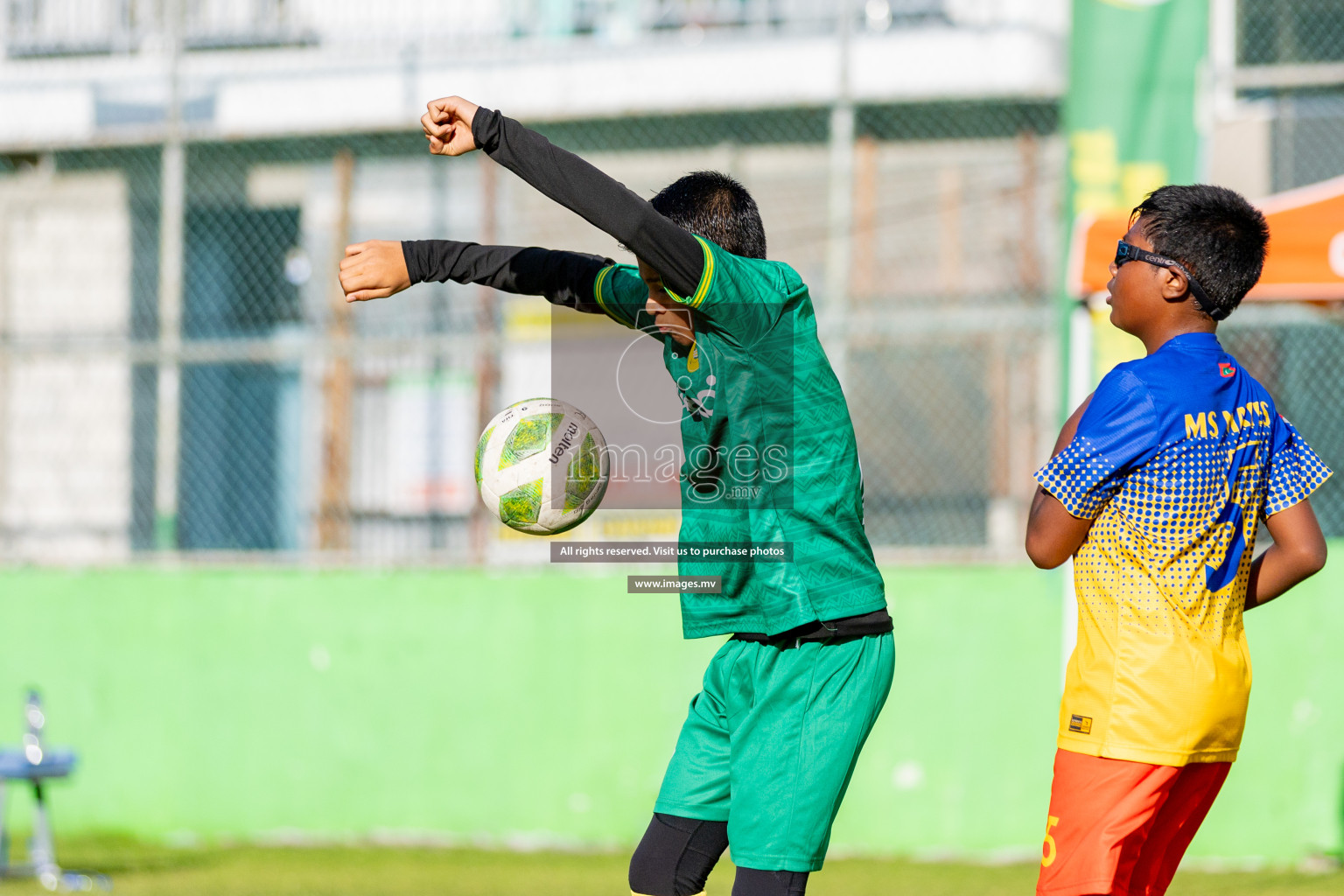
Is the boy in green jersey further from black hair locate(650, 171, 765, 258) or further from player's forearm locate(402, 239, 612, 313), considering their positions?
player's forearm locate(402, 239, 612, 313)

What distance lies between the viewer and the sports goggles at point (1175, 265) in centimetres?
282

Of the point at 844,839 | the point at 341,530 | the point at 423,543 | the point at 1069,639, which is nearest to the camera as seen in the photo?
the point at 1069,639

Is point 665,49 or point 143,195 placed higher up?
point 665,49

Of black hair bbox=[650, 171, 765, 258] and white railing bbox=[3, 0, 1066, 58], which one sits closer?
black hair bbox=[650, 171, 765, 258]

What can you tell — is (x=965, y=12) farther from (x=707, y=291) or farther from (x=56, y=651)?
(x=707, y=291)

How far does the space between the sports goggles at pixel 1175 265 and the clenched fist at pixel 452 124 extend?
129 centimetres

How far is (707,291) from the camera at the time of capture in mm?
2721

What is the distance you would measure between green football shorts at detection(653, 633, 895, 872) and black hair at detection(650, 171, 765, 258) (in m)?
0.85

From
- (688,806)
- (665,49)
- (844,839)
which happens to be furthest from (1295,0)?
(688,806)

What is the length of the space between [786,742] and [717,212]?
3.65 feet

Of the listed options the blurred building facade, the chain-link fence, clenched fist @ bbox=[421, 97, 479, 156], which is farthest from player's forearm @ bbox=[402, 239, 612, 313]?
the blurred building facade

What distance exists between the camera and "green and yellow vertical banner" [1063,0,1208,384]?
22.7 ft

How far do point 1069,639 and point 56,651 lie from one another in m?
5.45

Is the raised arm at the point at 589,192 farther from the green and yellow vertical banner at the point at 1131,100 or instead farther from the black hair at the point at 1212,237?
the green and yellow vertical banner at the point at 1131,100
